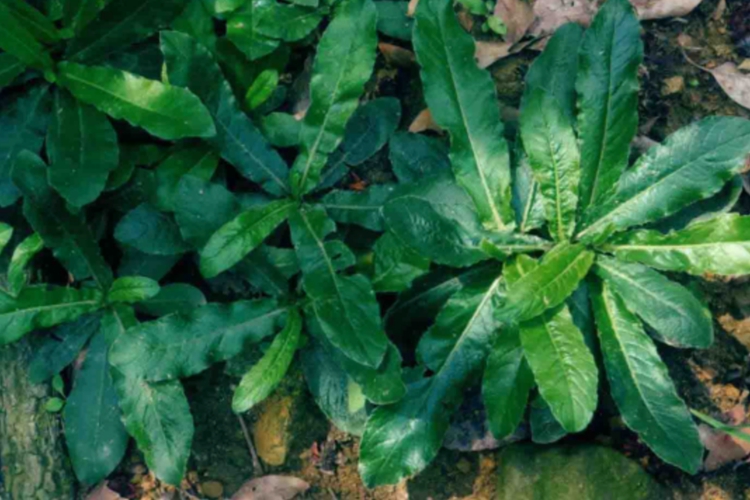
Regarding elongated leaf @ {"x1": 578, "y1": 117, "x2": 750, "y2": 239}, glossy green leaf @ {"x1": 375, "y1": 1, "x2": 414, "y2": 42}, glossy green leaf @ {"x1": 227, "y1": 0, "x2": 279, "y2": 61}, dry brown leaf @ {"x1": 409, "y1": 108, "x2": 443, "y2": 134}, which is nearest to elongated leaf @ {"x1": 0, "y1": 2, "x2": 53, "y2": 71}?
glossy green leaf @ {"x1": 227, "y1": 0, "x2": 279, "y2": 61}

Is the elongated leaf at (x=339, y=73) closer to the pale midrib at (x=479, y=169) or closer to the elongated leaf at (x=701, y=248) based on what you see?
the pale midrib at (x=479, y=169)

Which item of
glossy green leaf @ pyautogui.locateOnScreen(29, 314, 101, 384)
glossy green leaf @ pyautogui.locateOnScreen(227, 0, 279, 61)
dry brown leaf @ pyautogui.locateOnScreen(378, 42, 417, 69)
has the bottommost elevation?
glossy green leaf @ pyautogui.locateOnScreen(29, 314, 101, 384)

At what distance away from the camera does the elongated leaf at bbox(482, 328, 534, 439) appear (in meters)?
2.67

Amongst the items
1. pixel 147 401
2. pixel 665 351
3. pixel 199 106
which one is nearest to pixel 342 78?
pixel 199 106

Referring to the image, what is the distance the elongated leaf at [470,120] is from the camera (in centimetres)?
279

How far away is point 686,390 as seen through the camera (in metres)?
3.05

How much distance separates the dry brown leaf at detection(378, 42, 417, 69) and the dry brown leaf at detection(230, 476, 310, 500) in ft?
4.97

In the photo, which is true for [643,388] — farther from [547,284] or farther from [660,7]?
[660,7]

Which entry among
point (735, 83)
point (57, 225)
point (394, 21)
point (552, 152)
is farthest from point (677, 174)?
point (57, 225)

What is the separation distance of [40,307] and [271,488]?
0.98 meters

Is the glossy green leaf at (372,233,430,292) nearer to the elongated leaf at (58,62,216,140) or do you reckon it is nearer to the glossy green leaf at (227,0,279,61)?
the elongated leaf at (58,62,216,140)

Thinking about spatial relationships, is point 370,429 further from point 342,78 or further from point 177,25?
point 177,25

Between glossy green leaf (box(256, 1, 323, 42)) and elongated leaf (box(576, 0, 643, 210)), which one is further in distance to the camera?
glossy green leaf (box(256, 1, 323, 42))

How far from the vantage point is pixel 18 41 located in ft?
9.18
